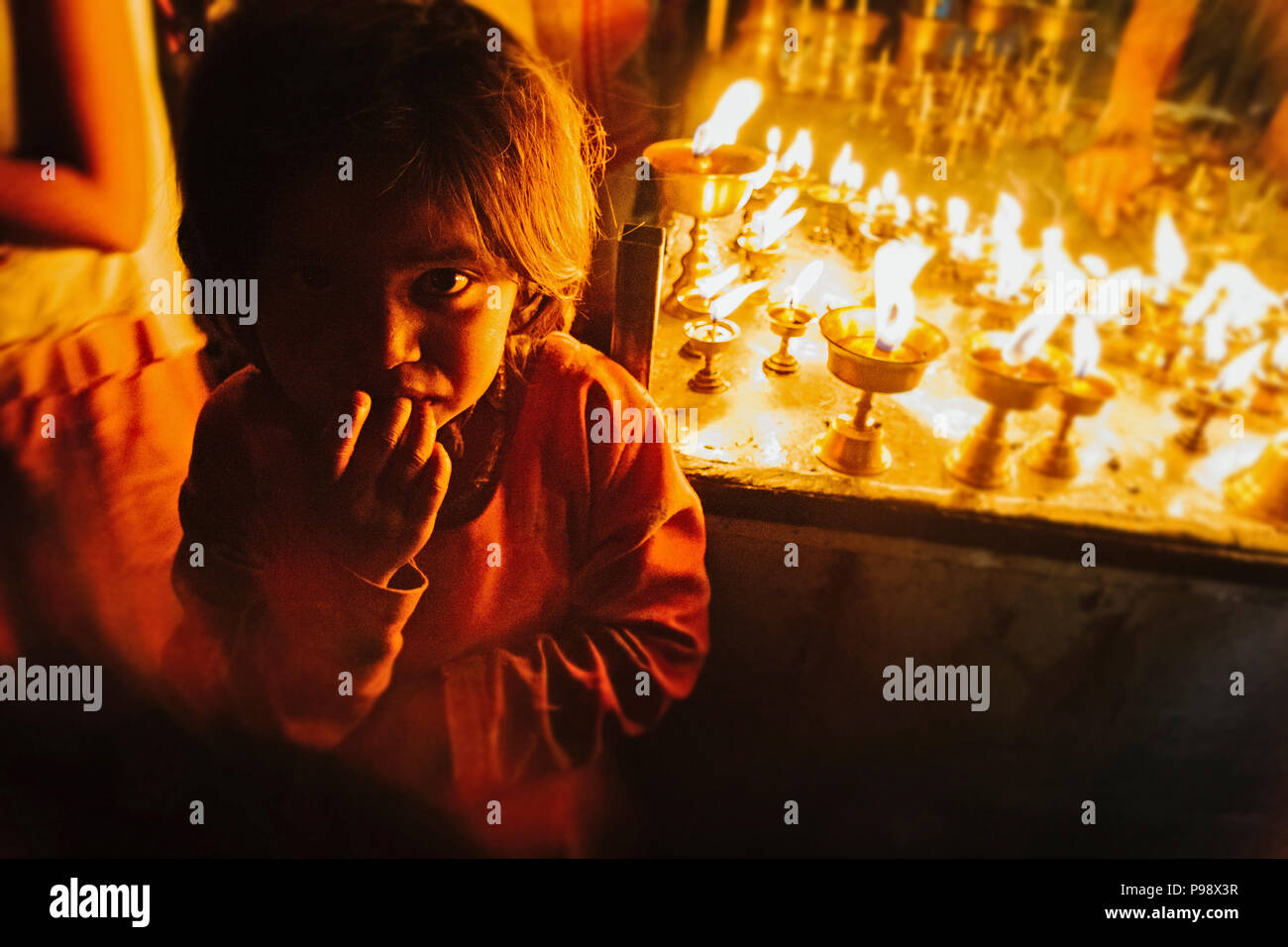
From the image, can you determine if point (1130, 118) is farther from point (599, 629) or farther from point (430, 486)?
point (430, 486)

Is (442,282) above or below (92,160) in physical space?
below

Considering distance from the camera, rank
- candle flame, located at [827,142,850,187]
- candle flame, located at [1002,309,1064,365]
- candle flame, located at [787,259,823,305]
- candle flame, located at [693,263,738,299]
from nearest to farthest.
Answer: candle flame, located at [1002,309,1064,365] → candle flame, located at [693,263,738,299] → candle flame, located at [787,259,823,305] → candle flame, located at [827,142,850,187]

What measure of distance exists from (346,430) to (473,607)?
652mm

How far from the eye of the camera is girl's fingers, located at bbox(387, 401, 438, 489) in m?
1.77

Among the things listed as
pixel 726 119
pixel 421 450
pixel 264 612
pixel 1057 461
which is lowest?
pixel 264 612

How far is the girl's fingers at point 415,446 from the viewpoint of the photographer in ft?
5.82

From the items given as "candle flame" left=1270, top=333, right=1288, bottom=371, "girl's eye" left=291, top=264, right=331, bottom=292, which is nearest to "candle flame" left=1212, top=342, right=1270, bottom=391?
"candle flame" left=1270, top=333, right=1288, bottom=371

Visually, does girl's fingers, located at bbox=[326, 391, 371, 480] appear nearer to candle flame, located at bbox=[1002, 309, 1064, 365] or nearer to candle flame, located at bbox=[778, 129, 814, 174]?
candle flame, located at bbox=[1002, 309, 1064, 365]

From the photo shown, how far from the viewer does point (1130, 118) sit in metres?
4.49

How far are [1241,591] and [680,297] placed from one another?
2.20m

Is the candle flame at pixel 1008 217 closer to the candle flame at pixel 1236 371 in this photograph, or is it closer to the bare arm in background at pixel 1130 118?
the candle flame at pixel 1236 371

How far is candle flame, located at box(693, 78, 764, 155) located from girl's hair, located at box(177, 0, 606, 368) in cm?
53

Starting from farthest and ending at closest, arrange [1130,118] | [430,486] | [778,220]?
[1130,118] → [778,220] → [430,486]

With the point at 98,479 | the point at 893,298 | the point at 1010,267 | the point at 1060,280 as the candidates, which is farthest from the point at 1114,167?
the point at 98,479
